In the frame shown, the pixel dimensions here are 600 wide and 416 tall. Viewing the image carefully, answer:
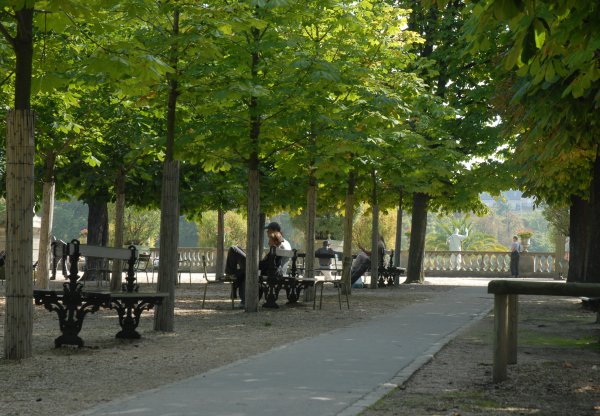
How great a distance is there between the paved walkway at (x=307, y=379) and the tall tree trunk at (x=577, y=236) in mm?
10937

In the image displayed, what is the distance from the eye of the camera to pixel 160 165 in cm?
2858

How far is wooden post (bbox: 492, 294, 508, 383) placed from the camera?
966 centimetres

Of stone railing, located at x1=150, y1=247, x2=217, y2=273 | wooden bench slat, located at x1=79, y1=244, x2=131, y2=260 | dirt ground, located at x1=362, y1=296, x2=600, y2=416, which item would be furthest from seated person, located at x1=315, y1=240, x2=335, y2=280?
wooden bench slat, located at x1=79, y1=244, x2=131, y2=260

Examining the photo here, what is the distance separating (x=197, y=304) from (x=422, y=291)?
34.4 feet

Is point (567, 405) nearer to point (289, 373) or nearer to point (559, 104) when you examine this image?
point (289, 373)

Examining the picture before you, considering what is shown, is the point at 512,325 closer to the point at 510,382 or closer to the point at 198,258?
the point at 510,382

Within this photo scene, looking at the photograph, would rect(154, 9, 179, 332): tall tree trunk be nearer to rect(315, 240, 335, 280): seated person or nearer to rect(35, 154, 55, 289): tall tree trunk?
rect(35, 154, 55, 289): tall tree trunk

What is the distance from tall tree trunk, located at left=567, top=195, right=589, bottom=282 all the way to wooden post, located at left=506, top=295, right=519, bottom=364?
14129 millimetres

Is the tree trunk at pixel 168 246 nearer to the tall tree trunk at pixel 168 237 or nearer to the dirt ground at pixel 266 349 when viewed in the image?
the tall tree trunk at pixel 168 237

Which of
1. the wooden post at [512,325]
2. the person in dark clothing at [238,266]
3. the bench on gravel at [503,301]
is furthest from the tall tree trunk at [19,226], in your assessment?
the person in dark clothing at [238,266]

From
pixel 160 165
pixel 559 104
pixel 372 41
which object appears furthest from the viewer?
pixel 160 165

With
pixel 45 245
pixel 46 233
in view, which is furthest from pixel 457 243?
pixel 45 245

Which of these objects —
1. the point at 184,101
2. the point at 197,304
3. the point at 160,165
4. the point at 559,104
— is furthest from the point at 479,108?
the point at 559,104

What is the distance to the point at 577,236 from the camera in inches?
1029
